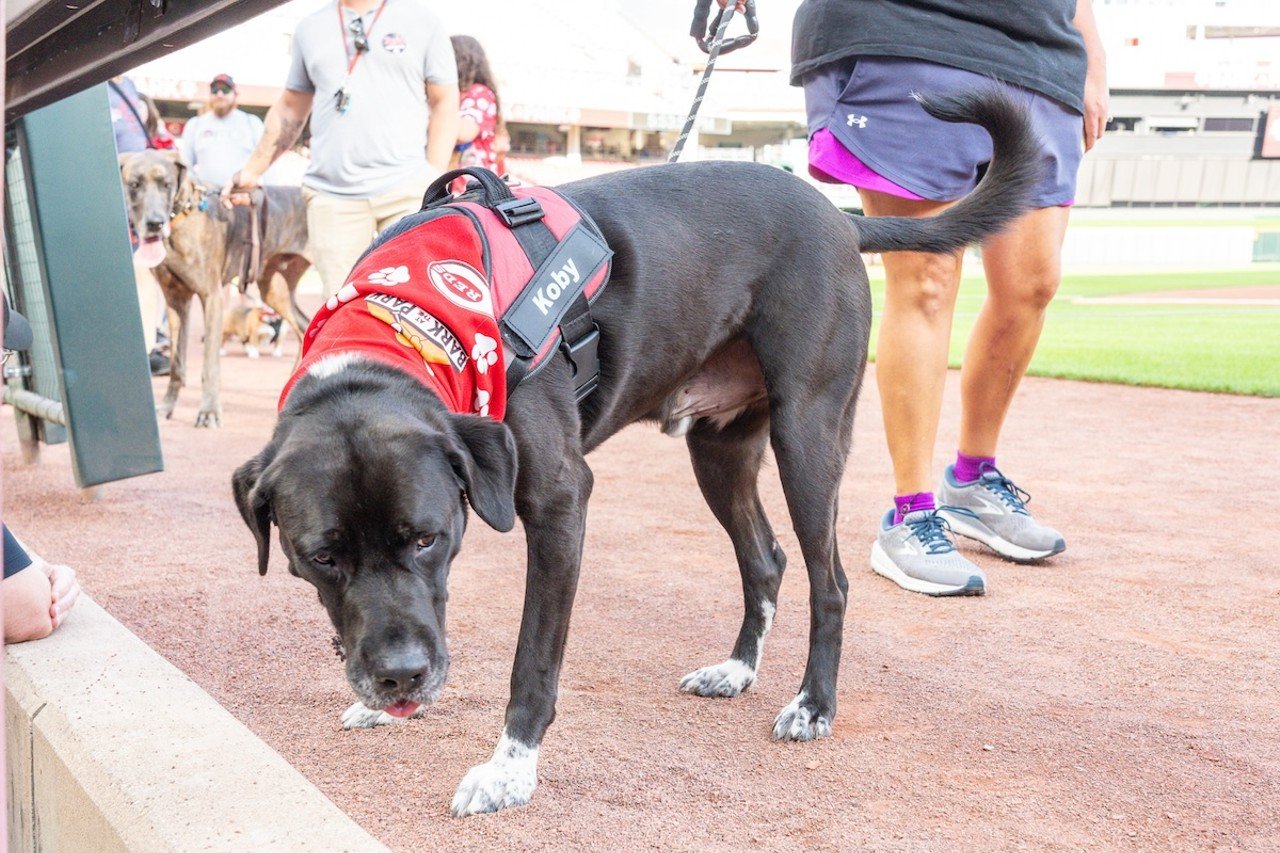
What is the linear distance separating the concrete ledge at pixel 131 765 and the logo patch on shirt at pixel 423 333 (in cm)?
81

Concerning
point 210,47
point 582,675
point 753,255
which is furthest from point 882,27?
point 210,47

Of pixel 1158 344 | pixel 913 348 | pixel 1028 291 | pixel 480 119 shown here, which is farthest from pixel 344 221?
pixel 1158 344

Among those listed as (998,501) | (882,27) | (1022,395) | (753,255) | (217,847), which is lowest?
A: (1022,395)

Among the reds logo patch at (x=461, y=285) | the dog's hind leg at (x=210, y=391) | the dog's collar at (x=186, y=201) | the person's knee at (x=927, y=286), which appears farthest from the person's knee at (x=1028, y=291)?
the dog's collar at (x=186, y=201)

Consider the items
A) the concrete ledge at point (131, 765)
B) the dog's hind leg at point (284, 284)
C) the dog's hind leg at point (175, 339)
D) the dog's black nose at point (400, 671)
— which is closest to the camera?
the concrete ledge at point (131, 765)

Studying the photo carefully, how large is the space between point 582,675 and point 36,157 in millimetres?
2939

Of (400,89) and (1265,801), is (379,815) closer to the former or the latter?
(1265,801)

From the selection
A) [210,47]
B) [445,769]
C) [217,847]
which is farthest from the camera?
[210,47]

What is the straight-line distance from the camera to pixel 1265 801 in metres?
2.30

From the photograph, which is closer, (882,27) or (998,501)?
(882,27)

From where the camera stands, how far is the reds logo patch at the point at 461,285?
232 cm

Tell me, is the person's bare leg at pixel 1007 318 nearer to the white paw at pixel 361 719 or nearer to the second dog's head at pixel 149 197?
the white paw at pixel 361 719

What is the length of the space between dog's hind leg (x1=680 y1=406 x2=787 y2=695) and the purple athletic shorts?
1.07m

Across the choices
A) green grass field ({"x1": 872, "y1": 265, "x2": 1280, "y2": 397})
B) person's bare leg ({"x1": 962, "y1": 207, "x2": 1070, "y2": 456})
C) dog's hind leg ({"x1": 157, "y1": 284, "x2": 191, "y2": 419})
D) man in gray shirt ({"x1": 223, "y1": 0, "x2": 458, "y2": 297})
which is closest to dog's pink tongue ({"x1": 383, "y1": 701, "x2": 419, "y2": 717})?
person's bare leg ({"x1": 962, "y1": 207, "x2": 1070, "y2": 456})
